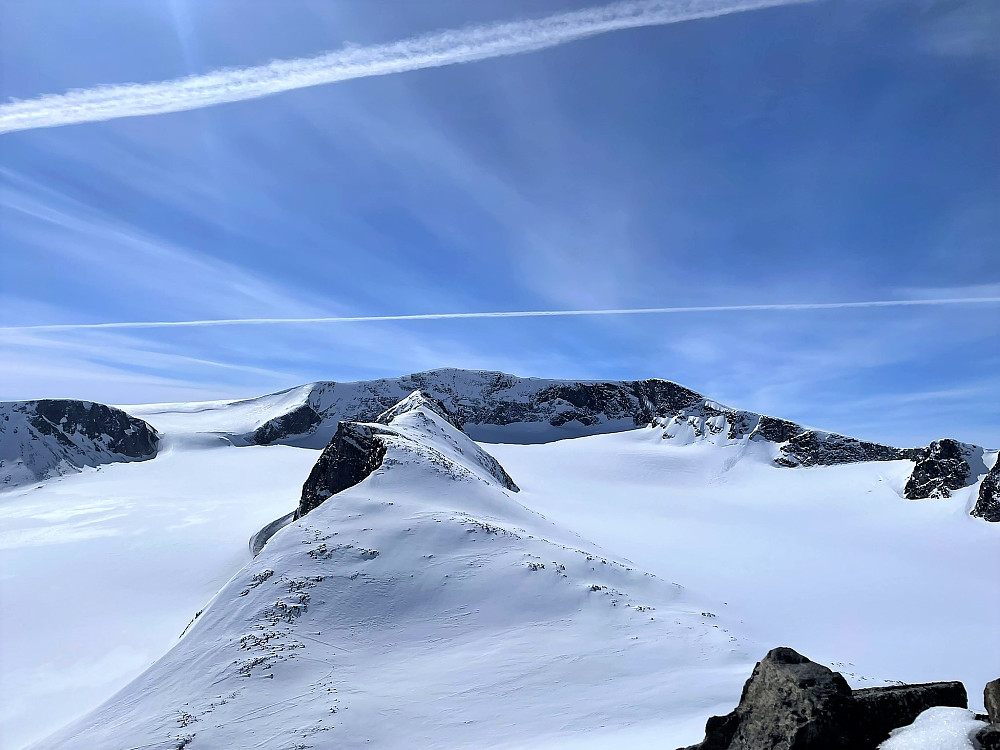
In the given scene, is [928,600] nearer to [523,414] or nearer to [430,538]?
[430,538]

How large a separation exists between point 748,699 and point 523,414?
8654 cm

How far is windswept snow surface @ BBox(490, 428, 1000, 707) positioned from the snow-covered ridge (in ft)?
12.2

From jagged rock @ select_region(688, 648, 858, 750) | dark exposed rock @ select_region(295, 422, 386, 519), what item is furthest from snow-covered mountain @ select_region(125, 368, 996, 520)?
jagged rock @ select_region(688, 648, 858, 750)

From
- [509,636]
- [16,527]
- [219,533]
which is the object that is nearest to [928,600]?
[509,636]

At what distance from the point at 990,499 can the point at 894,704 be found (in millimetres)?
46134

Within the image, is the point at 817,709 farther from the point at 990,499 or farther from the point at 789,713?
the point at 990,499

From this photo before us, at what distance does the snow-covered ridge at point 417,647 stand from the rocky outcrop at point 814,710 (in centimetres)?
484

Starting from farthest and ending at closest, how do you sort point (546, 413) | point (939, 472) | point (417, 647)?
point (546, 413)
point (939, 472)
point (417, 647)

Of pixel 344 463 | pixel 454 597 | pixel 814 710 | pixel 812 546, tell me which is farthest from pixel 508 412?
pixel 814 710

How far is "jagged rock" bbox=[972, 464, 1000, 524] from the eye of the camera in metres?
36.8

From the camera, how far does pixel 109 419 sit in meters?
73.6

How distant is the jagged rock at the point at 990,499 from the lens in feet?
121

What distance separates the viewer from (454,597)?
14977 mm

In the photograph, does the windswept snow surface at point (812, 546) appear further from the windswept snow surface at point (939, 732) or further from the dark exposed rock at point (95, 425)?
the dark exposed rock at point (95, 425)
